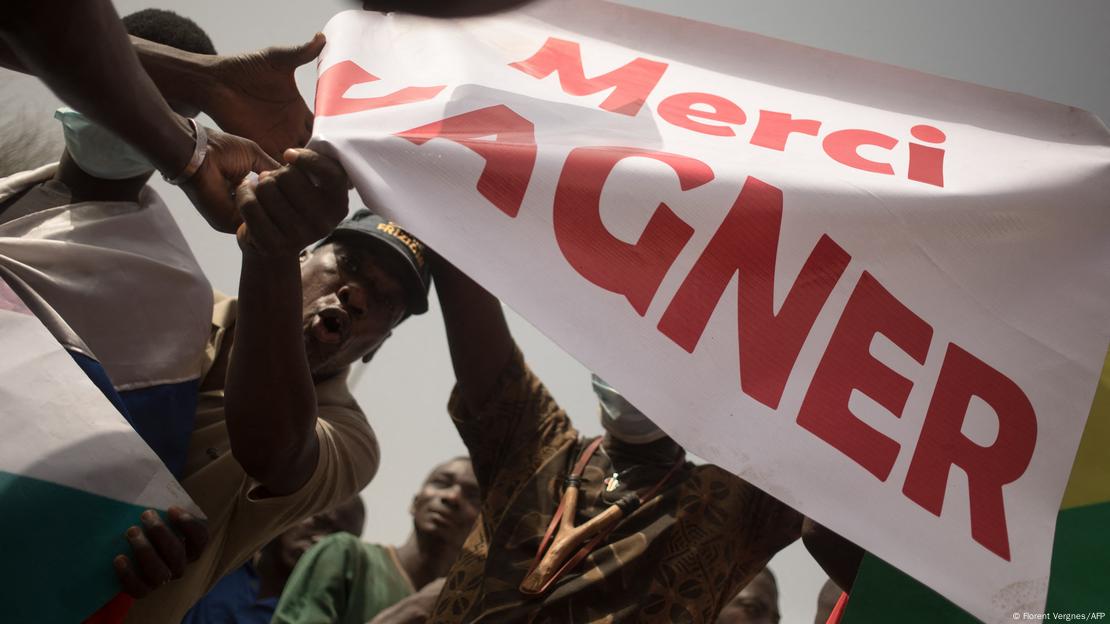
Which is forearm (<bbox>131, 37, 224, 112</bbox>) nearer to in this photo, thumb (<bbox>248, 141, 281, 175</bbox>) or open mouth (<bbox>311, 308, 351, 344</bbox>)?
thumb (<bbox>248, 141, 281, 175</bbox>)

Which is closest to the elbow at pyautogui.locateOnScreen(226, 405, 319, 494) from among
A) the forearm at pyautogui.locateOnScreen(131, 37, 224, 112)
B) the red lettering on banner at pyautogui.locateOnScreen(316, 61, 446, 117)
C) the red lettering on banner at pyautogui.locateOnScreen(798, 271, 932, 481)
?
the red lettering on banner at pyautogui.locateOnScreen(316, 61, 446, 117)

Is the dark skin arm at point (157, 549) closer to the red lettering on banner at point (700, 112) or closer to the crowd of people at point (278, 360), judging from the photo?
the crowd of people at point (278, 360)

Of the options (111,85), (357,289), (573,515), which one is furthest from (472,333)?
(111,85)

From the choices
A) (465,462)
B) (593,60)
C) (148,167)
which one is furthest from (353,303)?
(465,462)

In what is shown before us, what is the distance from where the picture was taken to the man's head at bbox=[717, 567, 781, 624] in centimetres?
436

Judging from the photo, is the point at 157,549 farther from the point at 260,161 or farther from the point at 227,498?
the point at 260,161

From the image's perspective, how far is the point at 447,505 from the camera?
4.65 m

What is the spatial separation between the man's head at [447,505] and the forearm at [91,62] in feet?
9.29

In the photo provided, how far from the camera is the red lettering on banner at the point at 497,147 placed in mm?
1975

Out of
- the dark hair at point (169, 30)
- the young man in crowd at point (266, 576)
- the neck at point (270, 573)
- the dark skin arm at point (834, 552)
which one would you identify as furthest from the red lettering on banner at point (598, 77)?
the neck at point (270, 573)

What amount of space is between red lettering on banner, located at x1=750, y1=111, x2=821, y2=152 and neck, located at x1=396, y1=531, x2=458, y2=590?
270 centimetres

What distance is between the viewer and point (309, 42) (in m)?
2.36

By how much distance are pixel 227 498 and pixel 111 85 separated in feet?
3.33

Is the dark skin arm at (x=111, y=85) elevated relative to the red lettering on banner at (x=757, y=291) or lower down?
elevated
